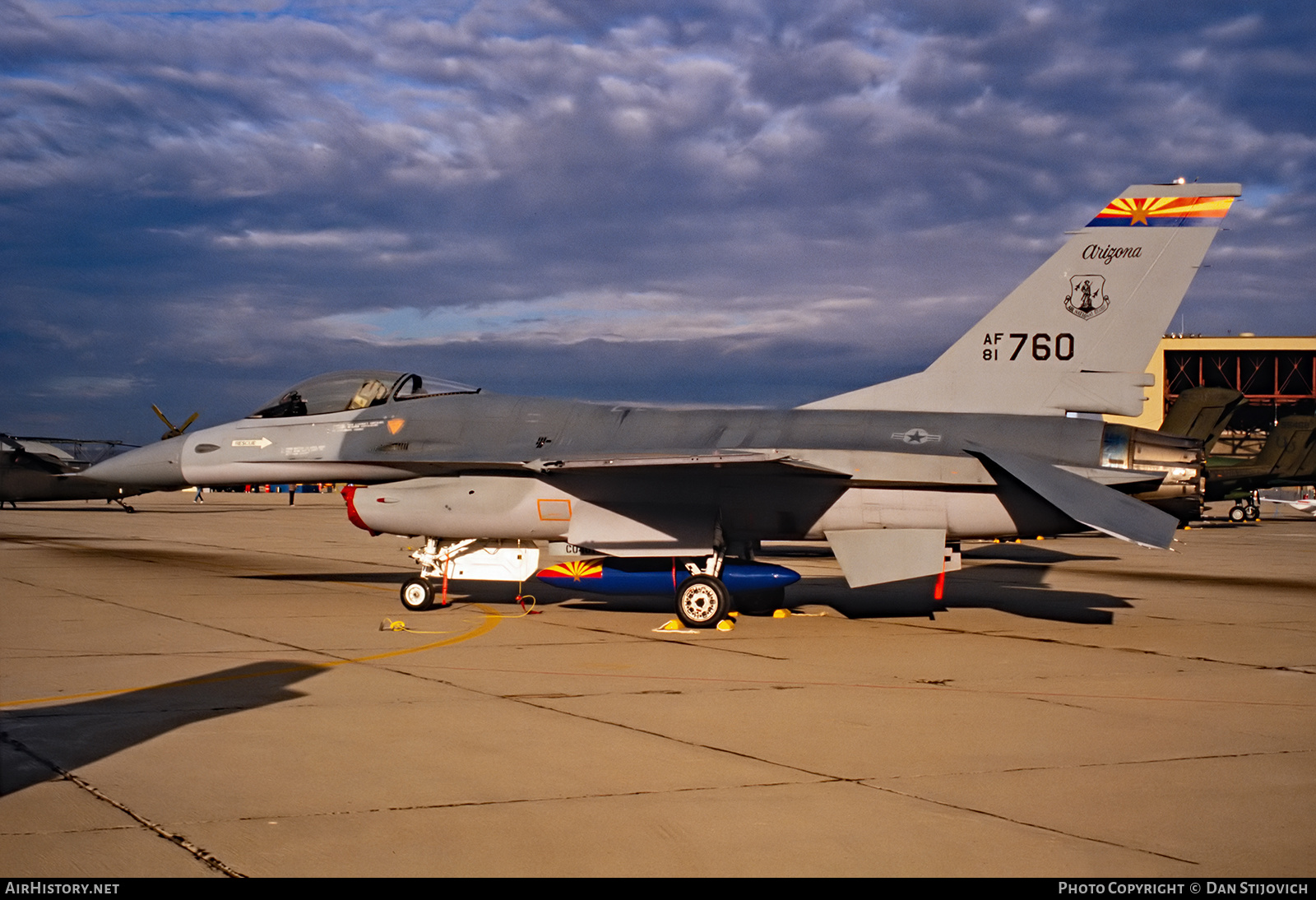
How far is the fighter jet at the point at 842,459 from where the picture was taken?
12.5m

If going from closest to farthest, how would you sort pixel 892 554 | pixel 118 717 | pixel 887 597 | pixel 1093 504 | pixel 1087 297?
1. pixel 118 717
2. pixel 1093 504
3. pixel 892 554
4. pixel 1087 297
5. pixel 887 597

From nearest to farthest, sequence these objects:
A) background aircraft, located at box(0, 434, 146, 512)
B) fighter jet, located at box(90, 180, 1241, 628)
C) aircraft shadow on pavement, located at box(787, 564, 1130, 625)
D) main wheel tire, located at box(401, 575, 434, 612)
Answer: fighter jet, located at box(90, 180, 1241, 628) < main wheel tire, located at box(401, 575, 434, 612) < aircraft shadow on pavement, located at box(787, 564, 1130, 625) < background aircraft, located at box(0, 434, 146, 512)

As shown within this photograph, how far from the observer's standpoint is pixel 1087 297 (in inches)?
513

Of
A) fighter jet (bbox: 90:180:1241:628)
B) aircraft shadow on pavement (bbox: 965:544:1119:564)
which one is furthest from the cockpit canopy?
aircraft shadow on pavement (bbox: 965:544:1119:564)

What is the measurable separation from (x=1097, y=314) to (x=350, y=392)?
377 inches

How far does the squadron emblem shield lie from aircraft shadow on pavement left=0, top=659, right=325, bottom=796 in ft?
30.8

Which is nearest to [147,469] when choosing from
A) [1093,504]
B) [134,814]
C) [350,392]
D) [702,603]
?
[350,392]

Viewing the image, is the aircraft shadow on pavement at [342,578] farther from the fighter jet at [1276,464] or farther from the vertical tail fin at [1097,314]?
the fighter jet at [1276,464]

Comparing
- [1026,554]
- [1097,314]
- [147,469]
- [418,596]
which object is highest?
[1097,314]

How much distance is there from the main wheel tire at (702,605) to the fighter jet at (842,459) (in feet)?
0.07

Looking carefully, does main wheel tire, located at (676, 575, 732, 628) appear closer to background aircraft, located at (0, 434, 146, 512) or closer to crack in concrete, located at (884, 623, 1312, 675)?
crack in concrete, located at (884, 623, 1312, 675)

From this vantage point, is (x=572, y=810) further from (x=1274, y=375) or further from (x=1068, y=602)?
(x=1274, y=375)

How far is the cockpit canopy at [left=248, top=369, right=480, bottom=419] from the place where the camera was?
1481 cm

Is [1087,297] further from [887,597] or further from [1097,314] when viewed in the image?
[887,597]
